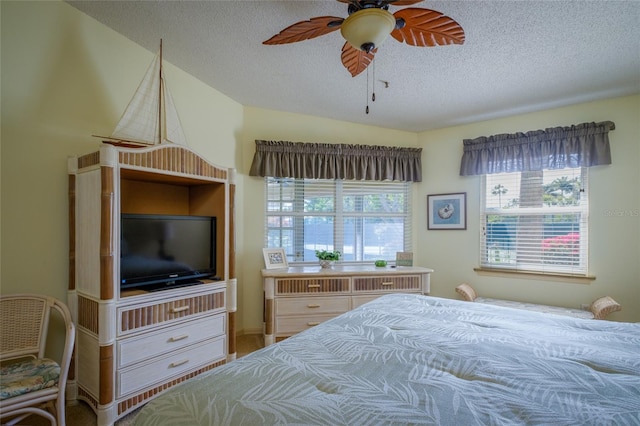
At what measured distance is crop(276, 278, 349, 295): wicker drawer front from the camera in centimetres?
309

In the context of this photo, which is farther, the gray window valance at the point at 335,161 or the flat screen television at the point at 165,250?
the gray window valance at the point at 335,161

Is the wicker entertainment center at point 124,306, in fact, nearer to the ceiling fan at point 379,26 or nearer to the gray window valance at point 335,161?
the gray window valance at point 335,161

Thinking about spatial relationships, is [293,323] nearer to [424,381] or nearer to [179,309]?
[179,309]

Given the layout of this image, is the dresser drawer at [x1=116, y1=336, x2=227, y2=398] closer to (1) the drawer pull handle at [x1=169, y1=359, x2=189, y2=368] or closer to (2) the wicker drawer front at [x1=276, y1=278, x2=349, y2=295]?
(1) the drawer pull handle at [x1=169, y1=359, x2=189, y2=368]

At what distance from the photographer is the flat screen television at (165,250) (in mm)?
2039

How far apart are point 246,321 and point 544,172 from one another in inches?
144

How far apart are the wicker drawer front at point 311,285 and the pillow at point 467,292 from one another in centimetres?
130

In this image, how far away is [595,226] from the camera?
300 centimetres

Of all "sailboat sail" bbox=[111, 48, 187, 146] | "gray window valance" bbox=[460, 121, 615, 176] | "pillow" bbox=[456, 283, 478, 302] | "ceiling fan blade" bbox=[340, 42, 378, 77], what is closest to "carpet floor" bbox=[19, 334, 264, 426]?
"sailboat sail" bbox=[111, 48, 187, 146]

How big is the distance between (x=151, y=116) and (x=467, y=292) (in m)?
3.47

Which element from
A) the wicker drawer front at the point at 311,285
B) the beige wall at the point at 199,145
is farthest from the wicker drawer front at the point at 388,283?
the beige wall at the point at 199,145

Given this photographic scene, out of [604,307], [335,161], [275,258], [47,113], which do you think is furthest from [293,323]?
[604,307]

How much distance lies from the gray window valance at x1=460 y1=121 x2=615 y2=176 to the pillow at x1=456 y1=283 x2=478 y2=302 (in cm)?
133

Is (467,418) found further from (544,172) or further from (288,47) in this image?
(544,172)
